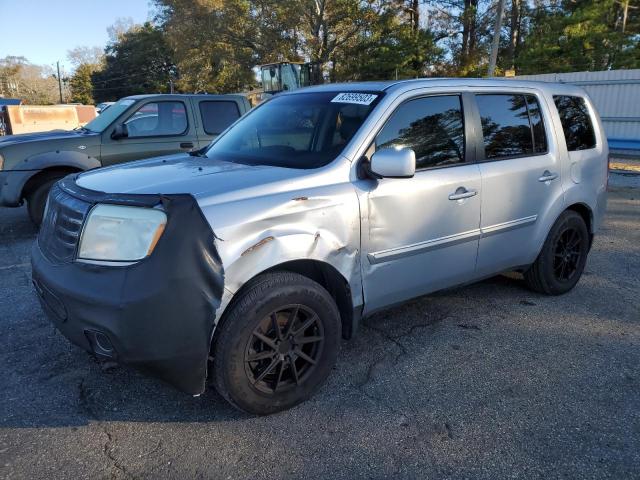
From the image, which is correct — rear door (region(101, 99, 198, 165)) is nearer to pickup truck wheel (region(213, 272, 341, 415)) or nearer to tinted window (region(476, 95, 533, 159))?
tinted window (region(476, 95, 533, 159))

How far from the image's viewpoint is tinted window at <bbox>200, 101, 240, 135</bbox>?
7.82m

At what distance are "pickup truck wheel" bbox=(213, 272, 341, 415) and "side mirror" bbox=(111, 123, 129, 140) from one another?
5392 millimetres

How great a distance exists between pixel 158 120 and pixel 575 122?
5.58 metres

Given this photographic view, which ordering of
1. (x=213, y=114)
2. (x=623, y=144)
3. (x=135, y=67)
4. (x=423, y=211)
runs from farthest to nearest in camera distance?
(x=135, y=67) < (x=623, y=144) < (x=213, y=114) < (x=423, y=211)

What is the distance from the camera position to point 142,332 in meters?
2.36

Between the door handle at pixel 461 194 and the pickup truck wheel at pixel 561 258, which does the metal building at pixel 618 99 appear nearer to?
the pickup truck wheel at pixel 561 258

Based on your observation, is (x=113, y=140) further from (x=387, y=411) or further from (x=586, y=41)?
(x=586, y=41)

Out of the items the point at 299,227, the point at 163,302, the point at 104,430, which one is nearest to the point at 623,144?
the point at 299,227

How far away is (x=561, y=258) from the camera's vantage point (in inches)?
178

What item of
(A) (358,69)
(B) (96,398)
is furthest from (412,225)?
(A) (358,69)

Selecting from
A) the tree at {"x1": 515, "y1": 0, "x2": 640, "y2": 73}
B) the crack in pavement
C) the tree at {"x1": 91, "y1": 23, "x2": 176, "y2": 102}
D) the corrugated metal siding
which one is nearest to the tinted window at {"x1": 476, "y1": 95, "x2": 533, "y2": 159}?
Result: the crack in pavement

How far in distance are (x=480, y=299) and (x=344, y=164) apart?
2.21 meters

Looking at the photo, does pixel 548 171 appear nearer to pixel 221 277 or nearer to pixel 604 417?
pixel 604 417

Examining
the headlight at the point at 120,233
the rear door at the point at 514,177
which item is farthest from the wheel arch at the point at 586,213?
the headlight at the point at 120,233
